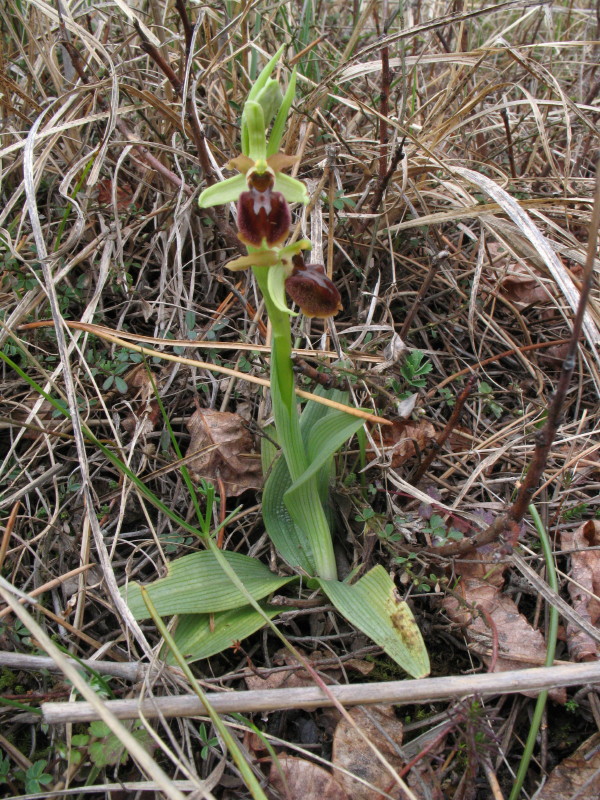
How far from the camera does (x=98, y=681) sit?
156cm

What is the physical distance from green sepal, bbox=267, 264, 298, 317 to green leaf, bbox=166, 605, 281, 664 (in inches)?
34.3

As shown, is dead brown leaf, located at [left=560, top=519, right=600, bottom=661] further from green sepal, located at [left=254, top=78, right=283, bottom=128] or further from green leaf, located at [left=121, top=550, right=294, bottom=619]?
green sepal, located at [left=254, top=78, right=283, bottom=128]

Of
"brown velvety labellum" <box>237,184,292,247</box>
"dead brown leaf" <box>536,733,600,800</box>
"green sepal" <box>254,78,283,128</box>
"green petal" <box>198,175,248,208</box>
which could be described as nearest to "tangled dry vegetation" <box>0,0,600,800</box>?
"dead brown leaf" <box>536,733,600,800</box>

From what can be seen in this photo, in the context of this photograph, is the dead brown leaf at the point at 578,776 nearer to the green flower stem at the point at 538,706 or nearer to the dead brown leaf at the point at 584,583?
the green flower stem at the point at 538,706

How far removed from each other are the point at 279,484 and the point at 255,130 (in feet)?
3.45

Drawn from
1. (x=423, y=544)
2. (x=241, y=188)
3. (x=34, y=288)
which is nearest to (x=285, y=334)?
(x=241, y=188)

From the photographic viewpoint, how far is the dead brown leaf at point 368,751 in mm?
1482

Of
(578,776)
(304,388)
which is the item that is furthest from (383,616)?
(304,388)

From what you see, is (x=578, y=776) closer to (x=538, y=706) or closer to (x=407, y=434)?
(x=538, y=706)

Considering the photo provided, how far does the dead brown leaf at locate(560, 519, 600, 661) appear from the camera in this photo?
63.8 inches

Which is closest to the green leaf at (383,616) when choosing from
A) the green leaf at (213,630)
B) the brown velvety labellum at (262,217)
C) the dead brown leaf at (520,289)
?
the green leaf at (213,630)

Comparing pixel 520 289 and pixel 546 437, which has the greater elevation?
pixel 546 437

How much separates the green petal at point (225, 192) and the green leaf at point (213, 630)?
1.13 meters

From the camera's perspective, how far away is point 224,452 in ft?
6.95
